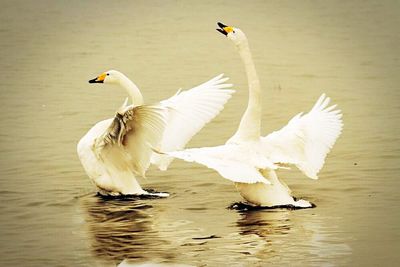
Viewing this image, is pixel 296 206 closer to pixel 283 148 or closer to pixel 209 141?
pixel 283 148

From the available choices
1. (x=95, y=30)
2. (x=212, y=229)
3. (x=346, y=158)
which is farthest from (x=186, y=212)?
(x=95, y=30)

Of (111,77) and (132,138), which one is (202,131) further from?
(132,138)

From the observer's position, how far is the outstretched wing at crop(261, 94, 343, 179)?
9844 millimetres

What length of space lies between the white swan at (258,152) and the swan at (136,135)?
709 millimetres

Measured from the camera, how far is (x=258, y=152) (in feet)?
31.3

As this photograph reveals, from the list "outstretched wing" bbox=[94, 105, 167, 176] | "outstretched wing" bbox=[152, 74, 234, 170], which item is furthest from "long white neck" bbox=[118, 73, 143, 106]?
"outstretched wing" bbox=[94, 105, 167, 176]

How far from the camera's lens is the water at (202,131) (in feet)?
28.7

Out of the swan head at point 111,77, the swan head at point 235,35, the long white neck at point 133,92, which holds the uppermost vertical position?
the swan head at point 235,35

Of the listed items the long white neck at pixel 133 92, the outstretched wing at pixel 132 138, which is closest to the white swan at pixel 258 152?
the outstretched wing at pixel 132 138

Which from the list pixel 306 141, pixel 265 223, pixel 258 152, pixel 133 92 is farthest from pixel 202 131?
pixel 265 223

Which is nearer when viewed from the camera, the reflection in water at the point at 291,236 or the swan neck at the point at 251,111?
the reflection in water at the point at 291,236

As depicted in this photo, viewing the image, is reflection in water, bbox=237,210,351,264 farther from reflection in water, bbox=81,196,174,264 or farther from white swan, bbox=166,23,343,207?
reflection in water, bbox=81,196,174,264

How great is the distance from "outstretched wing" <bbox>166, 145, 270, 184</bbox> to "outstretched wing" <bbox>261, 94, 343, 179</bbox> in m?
0.53

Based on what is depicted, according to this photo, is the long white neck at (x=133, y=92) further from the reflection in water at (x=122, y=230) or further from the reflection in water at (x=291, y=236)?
the reflection in water at (x=291, y=236)
